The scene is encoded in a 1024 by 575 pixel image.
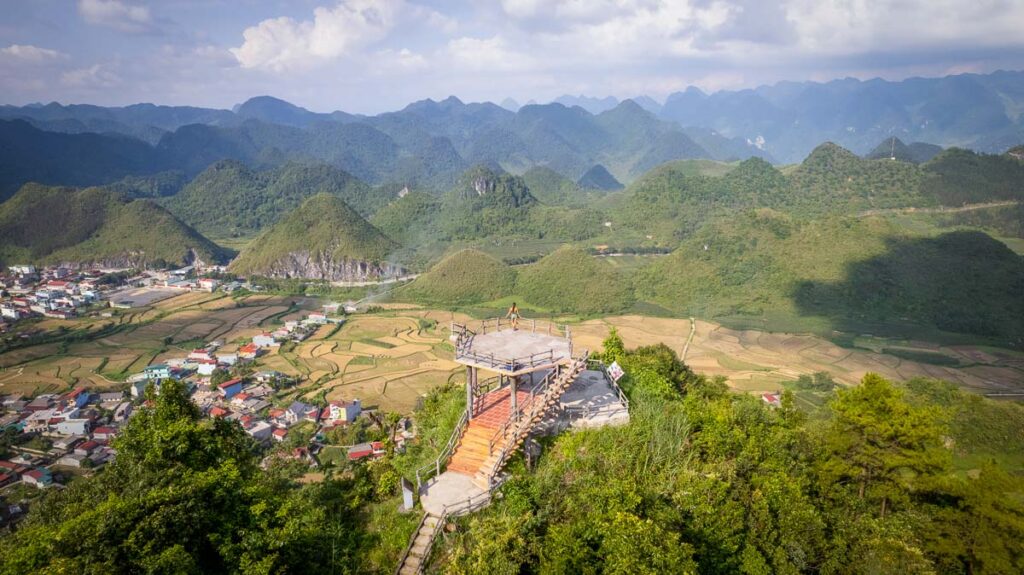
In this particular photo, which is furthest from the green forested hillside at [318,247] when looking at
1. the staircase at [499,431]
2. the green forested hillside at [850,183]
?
the green forested hillside at [850,183]

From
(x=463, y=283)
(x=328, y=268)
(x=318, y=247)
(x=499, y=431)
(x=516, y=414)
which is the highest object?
(x=516, y=414)

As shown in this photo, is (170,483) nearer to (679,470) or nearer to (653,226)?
(679,470)

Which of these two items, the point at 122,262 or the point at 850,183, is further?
the point at 850,183

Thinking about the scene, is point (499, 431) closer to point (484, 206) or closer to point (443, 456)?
point (443, 456)

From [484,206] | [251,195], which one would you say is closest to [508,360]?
[484,206]

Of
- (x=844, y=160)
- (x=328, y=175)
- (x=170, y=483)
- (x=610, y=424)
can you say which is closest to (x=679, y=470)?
(x=610, y=424)

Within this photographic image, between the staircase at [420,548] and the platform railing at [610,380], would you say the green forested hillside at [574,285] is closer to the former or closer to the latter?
the platform railing at [610,380]

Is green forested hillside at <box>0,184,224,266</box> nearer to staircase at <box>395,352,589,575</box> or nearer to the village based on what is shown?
the village
